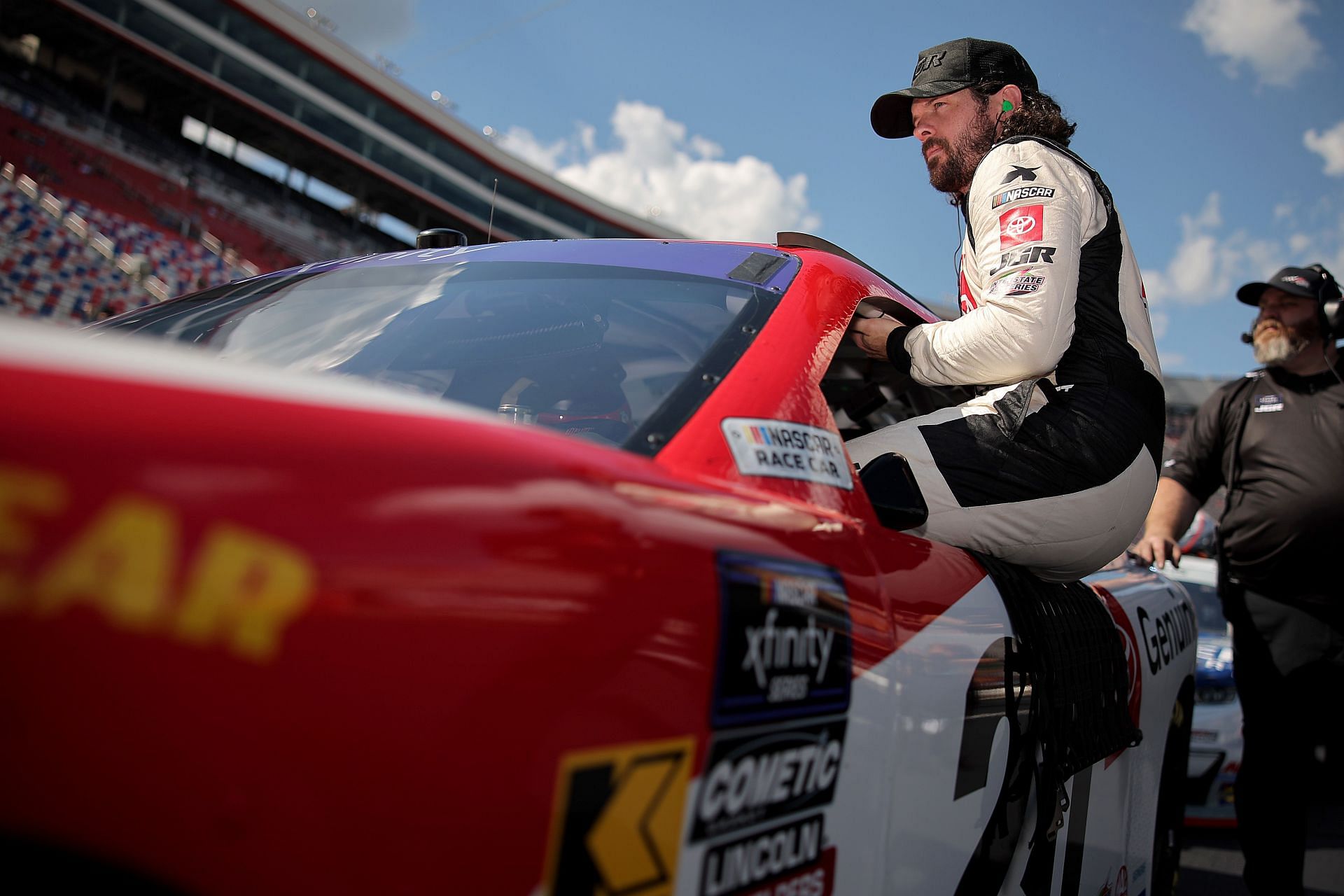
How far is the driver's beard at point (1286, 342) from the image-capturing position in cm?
308

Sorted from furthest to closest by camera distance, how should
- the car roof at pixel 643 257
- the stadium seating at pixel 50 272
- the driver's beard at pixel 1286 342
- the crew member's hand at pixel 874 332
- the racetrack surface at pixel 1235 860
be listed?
the stadium seating at pixel 50 272 → the racetrack surface at pixel 1235 860 → the driver's beard at pixel 1286 342 → the crew member's hand at pixel 874 332 → the car roof at pixel 643 257

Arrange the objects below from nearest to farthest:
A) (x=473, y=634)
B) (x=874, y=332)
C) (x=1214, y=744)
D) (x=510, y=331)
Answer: (x=473, y=634) → (x=510, y=331) → (x=874, y=332) → (x=1214, y=744)

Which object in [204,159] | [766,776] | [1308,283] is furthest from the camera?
[204,159]

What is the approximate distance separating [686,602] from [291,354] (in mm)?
799

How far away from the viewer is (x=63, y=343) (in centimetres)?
60

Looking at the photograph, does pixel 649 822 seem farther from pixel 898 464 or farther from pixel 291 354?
pixel 291 354

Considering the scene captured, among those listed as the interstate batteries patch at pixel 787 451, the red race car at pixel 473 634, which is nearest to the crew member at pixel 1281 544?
the red race car at pixel 473 634

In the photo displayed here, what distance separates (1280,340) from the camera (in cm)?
310

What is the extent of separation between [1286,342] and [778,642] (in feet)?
9.99

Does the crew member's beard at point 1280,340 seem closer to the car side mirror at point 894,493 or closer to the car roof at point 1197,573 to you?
the car side mirror at point 894,493

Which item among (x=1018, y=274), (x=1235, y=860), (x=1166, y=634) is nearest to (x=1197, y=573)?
(x=1235, y=860)

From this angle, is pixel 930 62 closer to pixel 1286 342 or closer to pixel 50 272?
pixel 1286 342

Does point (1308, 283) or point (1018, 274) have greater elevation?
point (1308, 283)

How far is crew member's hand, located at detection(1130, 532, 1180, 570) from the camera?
295cm
